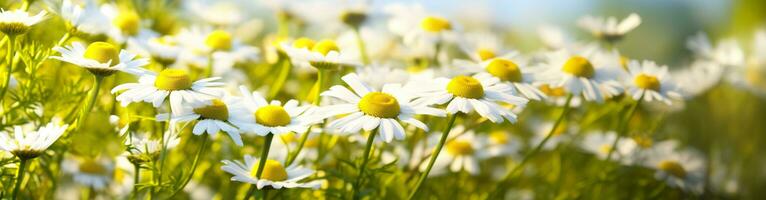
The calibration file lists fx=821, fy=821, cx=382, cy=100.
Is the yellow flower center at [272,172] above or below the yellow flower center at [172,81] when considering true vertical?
below

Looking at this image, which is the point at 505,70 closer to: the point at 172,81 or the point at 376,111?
the point at 376,111

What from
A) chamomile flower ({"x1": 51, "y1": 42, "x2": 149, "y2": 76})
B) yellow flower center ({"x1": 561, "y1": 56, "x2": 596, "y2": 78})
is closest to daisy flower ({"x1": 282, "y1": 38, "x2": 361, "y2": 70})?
chamomile flower ({"x1": 51, "y1": 42, "x2": 149, "y2": 76})

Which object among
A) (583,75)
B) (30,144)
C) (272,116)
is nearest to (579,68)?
(583,75)

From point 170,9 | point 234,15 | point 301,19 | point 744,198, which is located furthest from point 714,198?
point 170,9

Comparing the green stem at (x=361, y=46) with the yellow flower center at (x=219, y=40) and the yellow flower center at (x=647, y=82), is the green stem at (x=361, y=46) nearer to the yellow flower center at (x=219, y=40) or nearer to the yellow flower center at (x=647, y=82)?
the yellow flower center at (x=219, y=40)

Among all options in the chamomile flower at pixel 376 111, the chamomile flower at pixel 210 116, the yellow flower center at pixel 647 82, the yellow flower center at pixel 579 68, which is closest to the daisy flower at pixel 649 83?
the yellow flower center at pixel 647 82

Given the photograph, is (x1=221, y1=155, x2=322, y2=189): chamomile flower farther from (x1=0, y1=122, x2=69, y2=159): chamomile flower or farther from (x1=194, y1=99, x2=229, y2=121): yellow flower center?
(x1=0, y1=122, x2=69, y2=159): chamomile flower
